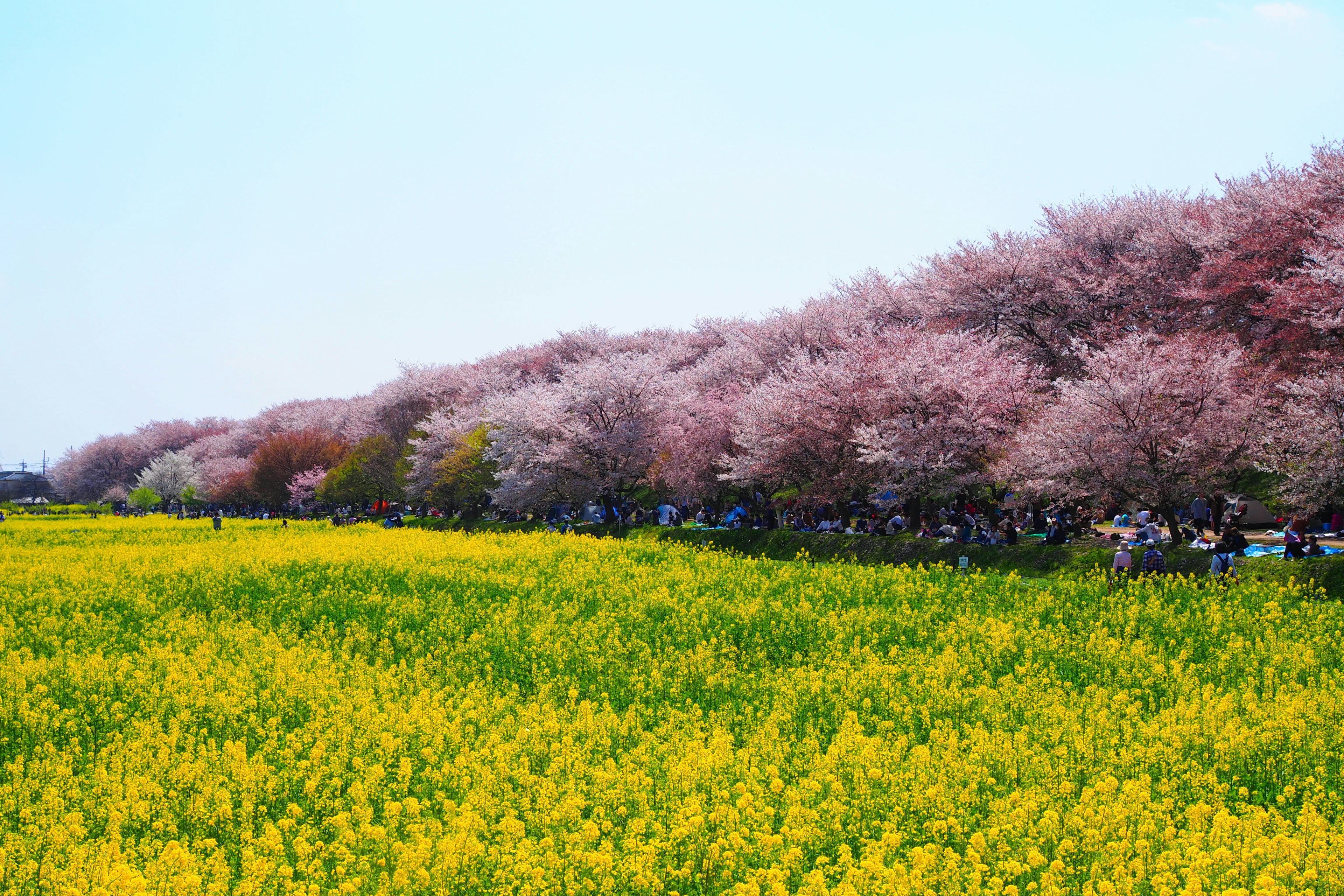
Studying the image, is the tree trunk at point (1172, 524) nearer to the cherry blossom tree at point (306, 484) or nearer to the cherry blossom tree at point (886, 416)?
the cherry blossom tree at point (886, 416)

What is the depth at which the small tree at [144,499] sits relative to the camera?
109m

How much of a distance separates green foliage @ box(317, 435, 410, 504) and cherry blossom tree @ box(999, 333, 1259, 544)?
173 feet

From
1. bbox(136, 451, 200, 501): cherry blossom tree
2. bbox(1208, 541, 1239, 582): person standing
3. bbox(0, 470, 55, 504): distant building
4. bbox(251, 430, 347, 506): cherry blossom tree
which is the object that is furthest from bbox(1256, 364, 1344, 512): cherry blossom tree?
bbox(0, 470, 55, 504): distant building

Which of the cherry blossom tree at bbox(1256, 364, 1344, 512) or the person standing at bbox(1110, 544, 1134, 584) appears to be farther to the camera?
the cherry blossom tree at bbox(1256, 364, 1344, 512)

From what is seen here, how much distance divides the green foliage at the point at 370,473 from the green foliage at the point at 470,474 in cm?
1121

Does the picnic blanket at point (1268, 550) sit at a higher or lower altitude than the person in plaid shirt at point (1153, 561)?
lower

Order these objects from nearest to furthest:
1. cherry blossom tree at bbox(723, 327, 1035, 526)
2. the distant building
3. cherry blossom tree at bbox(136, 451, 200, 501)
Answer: cherry blossom tree at bbox(723, 327, 1035, 526)
cherry blossom tree at bbox(136, 451, 200, 501)
the distant building

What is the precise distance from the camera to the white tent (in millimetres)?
31750

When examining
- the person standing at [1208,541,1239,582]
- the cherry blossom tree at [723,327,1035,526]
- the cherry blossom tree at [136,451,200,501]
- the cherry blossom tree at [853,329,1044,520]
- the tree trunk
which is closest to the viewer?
the person standing at [1208,541,1239,582]

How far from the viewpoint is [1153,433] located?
25.5 metres

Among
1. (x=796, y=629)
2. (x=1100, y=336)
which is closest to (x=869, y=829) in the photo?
(x=796, y=629)

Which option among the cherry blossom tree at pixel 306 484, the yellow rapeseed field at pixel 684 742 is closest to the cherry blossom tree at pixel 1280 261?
the yellow rapeseed field at pixel 684 742

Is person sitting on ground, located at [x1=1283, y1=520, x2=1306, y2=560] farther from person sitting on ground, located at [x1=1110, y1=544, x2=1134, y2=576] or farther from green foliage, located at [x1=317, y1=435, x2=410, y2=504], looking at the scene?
green foliage, located at [x1=317, y1=435, x2=410, y2=504]

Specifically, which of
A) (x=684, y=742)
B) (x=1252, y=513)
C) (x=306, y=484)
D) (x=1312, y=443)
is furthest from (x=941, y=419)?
(x=306, y=484)
